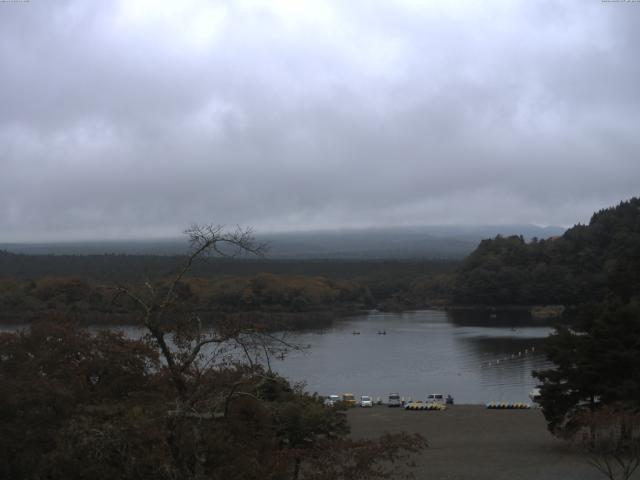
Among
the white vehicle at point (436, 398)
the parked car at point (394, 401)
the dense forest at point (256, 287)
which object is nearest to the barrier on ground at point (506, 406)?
the white vehicle at point (436, 398)

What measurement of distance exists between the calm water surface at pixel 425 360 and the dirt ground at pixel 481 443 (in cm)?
346

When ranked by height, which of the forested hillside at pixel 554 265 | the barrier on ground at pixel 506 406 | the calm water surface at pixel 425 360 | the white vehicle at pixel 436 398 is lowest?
the calm water surface at pixel 425 360

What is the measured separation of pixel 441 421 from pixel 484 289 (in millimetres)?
46708

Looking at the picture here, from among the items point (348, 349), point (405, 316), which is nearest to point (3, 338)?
point (348, 349)

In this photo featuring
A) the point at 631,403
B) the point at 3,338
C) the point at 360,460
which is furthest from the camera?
the point at 631,403

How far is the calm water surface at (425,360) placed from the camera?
92.5 ft

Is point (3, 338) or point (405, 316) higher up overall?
point (3, 338)

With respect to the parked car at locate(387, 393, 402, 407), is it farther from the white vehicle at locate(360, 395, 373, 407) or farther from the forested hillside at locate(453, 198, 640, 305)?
the forested hillside at locate(453, 198, 640, 305)

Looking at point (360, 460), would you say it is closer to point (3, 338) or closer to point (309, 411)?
→ point (309, 411)

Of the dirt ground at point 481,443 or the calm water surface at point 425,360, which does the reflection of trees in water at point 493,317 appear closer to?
the calm water surface at point 425,360

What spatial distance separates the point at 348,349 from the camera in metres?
40.3

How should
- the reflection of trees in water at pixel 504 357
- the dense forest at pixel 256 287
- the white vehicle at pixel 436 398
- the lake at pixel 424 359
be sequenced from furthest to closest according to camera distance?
the dense forest at pixel 256 287 → the reflection of trees in water at pixel 504 357 → the lake at pixel 424 359 → the white vehicle at pixel 436 398

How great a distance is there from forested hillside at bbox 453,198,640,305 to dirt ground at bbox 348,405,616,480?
4138 centimetres

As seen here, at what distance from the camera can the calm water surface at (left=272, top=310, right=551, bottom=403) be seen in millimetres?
28188
